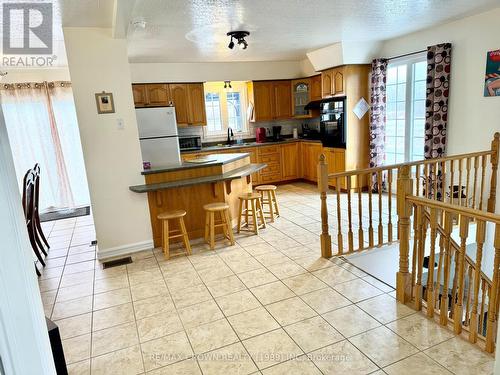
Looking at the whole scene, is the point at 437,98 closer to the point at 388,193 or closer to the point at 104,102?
the point at 388,193

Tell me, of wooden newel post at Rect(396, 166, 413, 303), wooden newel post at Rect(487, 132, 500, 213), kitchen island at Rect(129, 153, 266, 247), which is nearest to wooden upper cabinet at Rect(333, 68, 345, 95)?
kitchen island at Rect(129, 153, 266, 247)

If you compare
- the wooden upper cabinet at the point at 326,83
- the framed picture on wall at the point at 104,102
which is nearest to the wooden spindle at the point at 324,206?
the framed picture on wall at the point at 104,102

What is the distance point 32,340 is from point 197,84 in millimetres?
6242

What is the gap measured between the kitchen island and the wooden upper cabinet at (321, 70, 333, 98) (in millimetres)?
2623

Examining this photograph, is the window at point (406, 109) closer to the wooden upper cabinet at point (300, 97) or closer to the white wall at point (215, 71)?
the wooden upper cabinet at point (300, 97)

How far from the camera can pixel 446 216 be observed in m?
2.20

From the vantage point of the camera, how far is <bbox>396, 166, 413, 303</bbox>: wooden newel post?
250 centimetres

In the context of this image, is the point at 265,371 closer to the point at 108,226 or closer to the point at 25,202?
the point at 108,226

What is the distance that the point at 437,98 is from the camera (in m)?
4.64

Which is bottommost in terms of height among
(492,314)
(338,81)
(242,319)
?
(242,319)

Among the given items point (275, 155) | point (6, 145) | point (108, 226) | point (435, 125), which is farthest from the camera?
point (275, 155)

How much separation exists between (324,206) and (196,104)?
4072 millimetres

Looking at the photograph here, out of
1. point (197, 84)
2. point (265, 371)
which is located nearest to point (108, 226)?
point (265, 371)

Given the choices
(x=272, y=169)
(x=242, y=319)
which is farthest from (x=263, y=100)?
(x=242, y=319)
